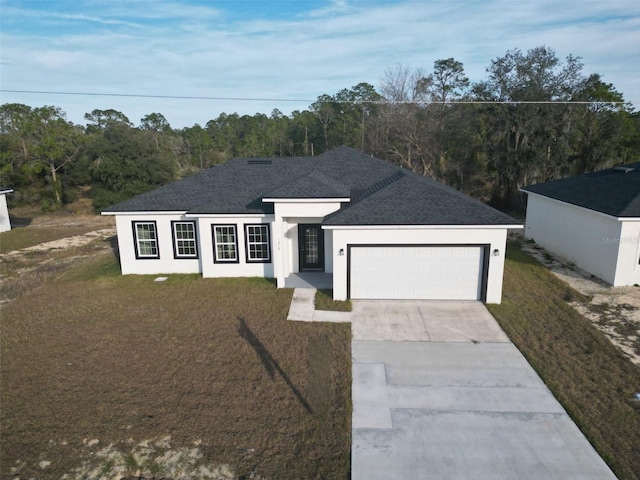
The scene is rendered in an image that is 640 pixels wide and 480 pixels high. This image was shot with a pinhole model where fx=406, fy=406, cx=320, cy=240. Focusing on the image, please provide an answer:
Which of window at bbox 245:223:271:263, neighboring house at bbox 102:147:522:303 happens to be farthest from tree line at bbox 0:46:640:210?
window at bbox 245:223:271:263

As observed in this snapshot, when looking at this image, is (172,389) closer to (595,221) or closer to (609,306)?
(609,306)

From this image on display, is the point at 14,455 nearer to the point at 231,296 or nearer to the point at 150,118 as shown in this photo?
the point at 231,296

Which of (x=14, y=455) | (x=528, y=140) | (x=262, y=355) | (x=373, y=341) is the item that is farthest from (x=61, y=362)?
(x=528, y=140)

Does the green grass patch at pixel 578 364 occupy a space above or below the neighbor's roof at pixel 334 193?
below

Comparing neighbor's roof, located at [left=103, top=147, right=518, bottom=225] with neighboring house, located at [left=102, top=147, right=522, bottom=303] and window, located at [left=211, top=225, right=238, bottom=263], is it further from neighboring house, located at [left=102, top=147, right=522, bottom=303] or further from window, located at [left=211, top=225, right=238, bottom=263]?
window, located at [left=211, top=225, right=238, bottom=263]

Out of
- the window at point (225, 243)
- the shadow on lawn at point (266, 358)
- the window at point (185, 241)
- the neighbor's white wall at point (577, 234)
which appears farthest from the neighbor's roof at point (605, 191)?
the window at point (185, 241)

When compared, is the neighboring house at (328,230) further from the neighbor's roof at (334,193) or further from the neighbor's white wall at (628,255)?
the neighbor's white wall at (628,255)
